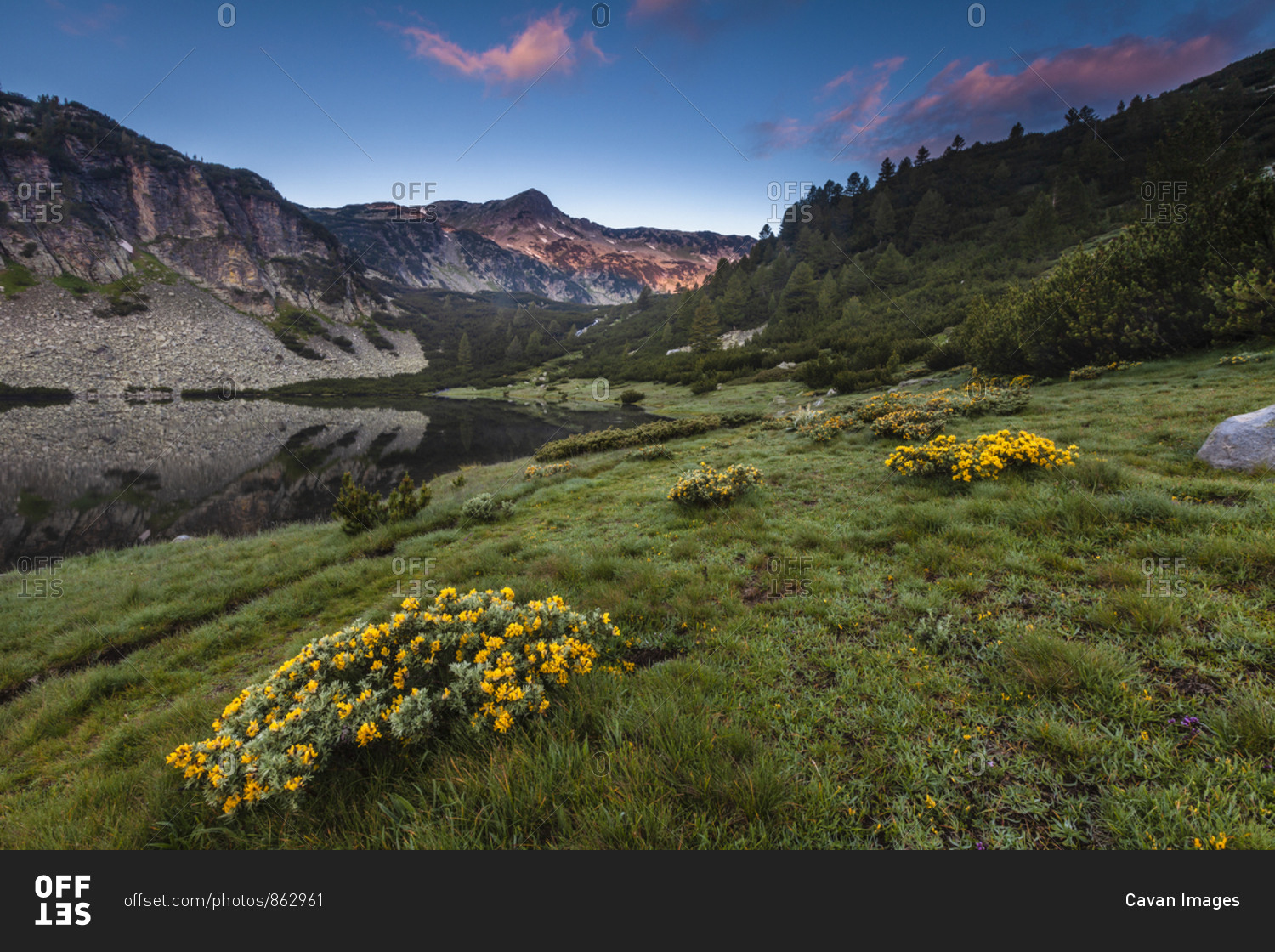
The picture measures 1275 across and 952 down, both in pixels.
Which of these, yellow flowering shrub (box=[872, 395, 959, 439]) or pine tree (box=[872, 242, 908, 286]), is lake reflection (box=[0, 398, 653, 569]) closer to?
yellow flowering shrub (box=[872, 395, 959, 439])

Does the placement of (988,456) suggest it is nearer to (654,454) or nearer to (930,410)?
(930,410)

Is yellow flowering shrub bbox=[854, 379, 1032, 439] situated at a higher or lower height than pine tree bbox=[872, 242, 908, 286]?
lower

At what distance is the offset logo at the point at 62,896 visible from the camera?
2.19 m

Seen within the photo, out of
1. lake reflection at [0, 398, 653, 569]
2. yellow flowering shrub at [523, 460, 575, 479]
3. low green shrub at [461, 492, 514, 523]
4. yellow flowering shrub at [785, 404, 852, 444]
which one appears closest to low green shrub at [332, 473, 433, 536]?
low green shrub at [461, 492, 514, 523]

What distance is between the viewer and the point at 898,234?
68375 mm

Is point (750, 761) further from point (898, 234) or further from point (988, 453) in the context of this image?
point (898, 234)

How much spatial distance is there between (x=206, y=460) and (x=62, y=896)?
33144 millimetres

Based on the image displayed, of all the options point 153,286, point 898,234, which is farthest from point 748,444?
point 153,286

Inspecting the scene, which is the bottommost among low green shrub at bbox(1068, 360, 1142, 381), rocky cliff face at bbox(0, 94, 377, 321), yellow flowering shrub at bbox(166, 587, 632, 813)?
yellow flowering shrub at bbox(166, 587, 632, 813)

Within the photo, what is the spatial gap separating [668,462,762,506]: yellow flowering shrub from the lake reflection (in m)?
15.0

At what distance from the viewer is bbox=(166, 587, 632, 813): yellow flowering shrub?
2.68 m

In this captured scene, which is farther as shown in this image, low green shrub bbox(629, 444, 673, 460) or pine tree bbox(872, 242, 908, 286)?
pine tree bbox(872, 242, 908, 286)

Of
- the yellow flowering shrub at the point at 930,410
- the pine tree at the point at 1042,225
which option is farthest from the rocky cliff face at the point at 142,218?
the pine tree at the point at 1042,225

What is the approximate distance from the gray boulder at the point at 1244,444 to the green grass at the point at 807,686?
0.33 m
